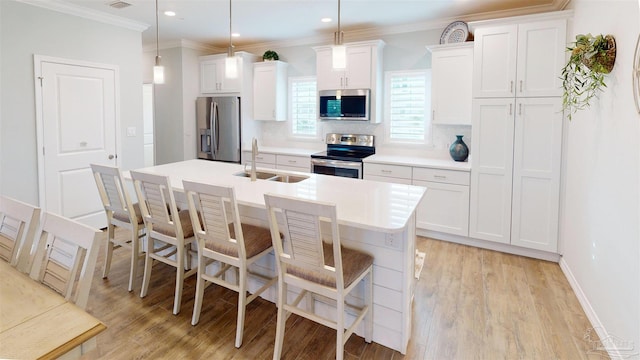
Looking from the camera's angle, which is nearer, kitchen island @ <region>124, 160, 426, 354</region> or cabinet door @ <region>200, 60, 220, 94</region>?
kitchen island @ <region>124, 160, 426, 354</region>

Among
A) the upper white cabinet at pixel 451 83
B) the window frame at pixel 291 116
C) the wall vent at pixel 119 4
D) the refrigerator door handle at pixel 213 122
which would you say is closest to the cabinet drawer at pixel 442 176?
the upper white cabinet at pixel 451 83

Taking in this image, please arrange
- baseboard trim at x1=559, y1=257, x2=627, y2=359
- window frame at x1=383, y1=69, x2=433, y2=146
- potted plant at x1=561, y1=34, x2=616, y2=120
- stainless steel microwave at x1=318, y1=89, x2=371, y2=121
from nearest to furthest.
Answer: baseboard trim at x1=559, y1=257, x2=627, y2=359 → potted plant at x1=561, y1=34, x2=616, y2=120 → window frame at x1=383, y1=69, x2=433, y2=146 → stainless steel microwave at x1=318, y1=89, x2=371, y2=121

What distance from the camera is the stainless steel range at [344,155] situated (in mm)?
4602

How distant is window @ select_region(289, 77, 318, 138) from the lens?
555cm

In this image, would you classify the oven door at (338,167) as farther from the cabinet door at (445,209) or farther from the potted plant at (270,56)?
the potted plant at (270,56)

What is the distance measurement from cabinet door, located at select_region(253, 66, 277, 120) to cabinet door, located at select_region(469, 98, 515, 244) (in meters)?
2.99

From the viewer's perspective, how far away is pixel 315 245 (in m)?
1.84

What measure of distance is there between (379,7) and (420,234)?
2641 millimetres

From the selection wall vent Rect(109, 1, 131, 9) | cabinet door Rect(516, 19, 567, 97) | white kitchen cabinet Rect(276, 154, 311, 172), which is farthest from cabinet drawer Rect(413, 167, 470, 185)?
wall vent Rect(109, 1, 131, 9)

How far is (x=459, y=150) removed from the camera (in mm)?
4219

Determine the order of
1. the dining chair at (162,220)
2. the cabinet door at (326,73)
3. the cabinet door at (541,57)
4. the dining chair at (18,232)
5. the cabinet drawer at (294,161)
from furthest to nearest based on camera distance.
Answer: the cabinet drawer at (294,161) → the cabinet door at (326,73) → the cabinet door at (541,57) → the dining chair at (162,220) → the dining chair at (18,232)

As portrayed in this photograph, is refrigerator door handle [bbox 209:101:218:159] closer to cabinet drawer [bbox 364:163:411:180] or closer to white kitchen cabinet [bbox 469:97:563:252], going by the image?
cabinet drawer [bbox 364:163:411:180]

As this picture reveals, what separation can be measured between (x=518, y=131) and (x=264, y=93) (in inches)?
142

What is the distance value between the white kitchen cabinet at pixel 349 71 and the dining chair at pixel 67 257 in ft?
12.6
